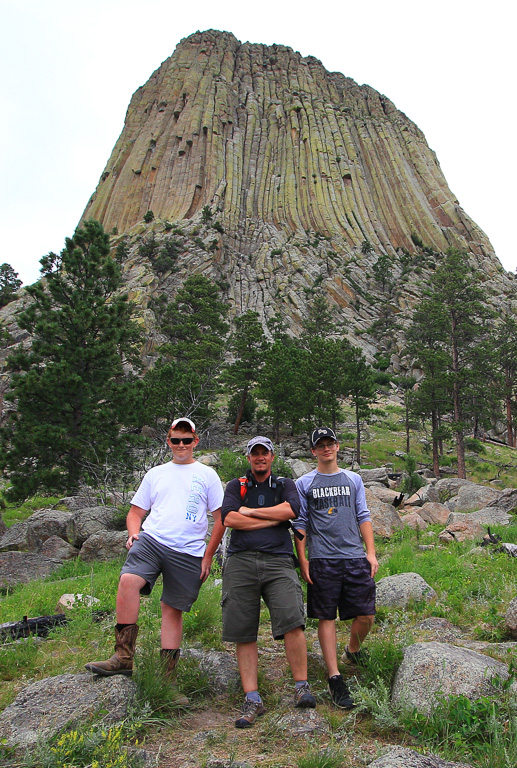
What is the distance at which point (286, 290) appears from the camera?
5716cm

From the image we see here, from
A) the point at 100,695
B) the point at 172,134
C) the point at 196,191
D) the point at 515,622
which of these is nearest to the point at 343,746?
the point at 100,695

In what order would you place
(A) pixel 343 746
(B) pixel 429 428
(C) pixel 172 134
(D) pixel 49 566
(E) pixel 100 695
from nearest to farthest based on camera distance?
(A) pixel 343 746
(E) pixel 100 695
(D) pixel 49 566
(B) pixel 429 428
(C) pixel 172 134

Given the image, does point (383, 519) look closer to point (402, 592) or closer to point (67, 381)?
point (402, 592)

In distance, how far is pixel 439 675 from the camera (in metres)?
3.18

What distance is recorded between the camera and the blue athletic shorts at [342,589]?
3.65 m

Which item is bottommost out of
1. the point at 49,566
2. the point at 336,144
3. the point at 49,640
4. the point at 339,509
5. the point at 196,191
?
the point at 49,566

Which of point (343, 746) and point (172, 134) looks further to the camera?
point (172, 134)

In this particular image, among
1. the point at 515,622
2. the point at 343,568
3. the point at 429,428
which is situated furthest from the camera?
the point at 429,428

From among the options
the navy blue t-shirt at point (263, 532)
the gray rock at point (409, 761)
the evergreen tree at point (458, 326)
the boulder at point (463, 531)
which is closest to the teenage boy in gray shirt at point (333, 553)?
the navy blue t-shirt at point (263, 532)

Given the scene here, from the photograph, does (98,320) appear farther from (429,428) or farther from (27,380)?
(429,428)

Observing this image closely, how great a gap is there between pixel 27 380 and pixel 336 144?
7973cm

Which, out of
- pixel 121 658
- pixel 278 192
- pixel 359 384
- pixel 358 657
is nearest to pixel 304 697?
pixel 358 657

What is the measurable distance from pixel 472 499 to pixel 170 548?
11.6m

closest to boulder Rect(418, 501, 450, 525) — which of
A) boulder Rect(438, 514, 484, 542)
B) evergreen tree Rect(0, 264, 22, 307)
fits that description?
boulder Rect(438, 514, 484, 542)
